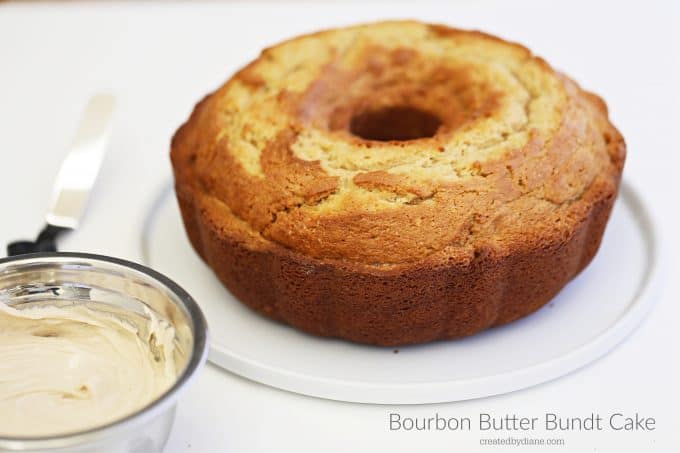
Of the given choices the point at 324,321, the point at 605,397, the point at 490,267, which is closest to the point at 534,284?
the point at 490,267

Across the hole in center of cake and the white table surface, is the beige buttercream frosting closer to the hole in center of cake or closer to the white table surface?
the white table surface

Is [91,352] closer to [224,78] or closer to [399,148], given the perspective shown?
[399,148]

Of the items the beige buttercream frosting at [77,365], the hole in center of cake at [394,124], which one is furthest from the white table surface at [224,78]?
the hole in center of cake at [394,124]

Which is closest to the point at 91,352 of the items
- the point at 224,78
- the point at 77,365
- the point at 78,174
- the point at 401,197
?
the point at 77,365

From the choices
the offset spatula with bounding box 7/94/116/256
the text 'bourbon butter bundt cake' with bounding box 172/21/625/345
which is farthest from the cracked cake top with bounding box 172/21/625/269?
the offset spatula with bounding box 7/94/116/256

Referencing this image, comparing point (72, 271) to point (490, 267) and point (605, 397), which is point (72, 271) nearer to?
point (490, 267)

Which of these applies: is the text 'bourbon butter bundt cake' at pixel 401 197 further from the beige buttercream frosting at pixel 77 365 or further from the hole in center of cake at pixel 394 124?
the beige buttercream frosting at pixel 77 365
